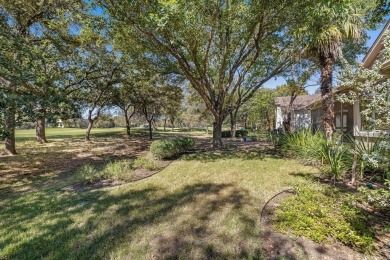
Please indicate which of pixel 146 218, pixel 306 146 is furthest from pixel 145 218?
pixel 306 146

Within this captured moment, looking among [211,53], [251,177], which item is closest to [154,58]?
[211,53]

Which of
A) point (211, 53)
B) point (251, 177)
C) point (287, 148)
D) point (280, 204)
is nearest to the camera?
point (280, 204)

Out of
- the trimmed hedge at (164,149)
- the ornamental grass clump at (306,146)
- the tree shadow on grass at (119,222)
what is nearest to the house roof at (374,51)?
the ornamental grass clump at (306,146)

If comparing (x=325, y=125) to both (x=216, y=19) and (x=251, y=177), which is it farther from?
(x=216, y=19)

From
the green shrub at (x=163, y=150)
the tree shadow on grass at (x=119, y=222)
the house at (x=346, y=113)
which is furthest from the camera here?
the green shrub at (x=163, y=150)

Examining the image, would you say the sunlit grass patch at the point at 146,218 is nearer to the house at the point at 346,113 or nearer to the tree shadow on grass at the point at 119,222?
the tree shadow on grass at the point at 119,222

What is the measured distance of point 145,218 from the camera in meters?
3.61

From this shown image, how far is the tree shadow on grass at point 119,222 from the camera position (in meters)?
2.77

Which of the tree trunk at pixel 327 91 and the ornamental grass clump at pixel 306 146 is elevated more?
the tree trunk at pixel 327 91

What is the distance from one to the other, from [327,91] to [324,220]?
258 inches

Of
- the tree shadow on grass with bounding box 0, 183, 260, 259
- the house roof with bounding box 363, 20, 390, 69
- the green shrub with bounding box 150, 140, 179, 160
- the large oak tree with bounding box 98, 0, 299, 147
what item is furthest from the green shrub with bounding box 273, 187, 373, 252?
the house roof with bounding box 363, 20, 390, 69

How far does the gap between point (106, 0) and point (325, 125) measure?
30.1 ft

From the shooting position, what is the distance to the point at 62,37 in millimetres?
9898

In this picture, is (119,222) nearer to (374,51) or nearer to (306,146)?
(306,146)
